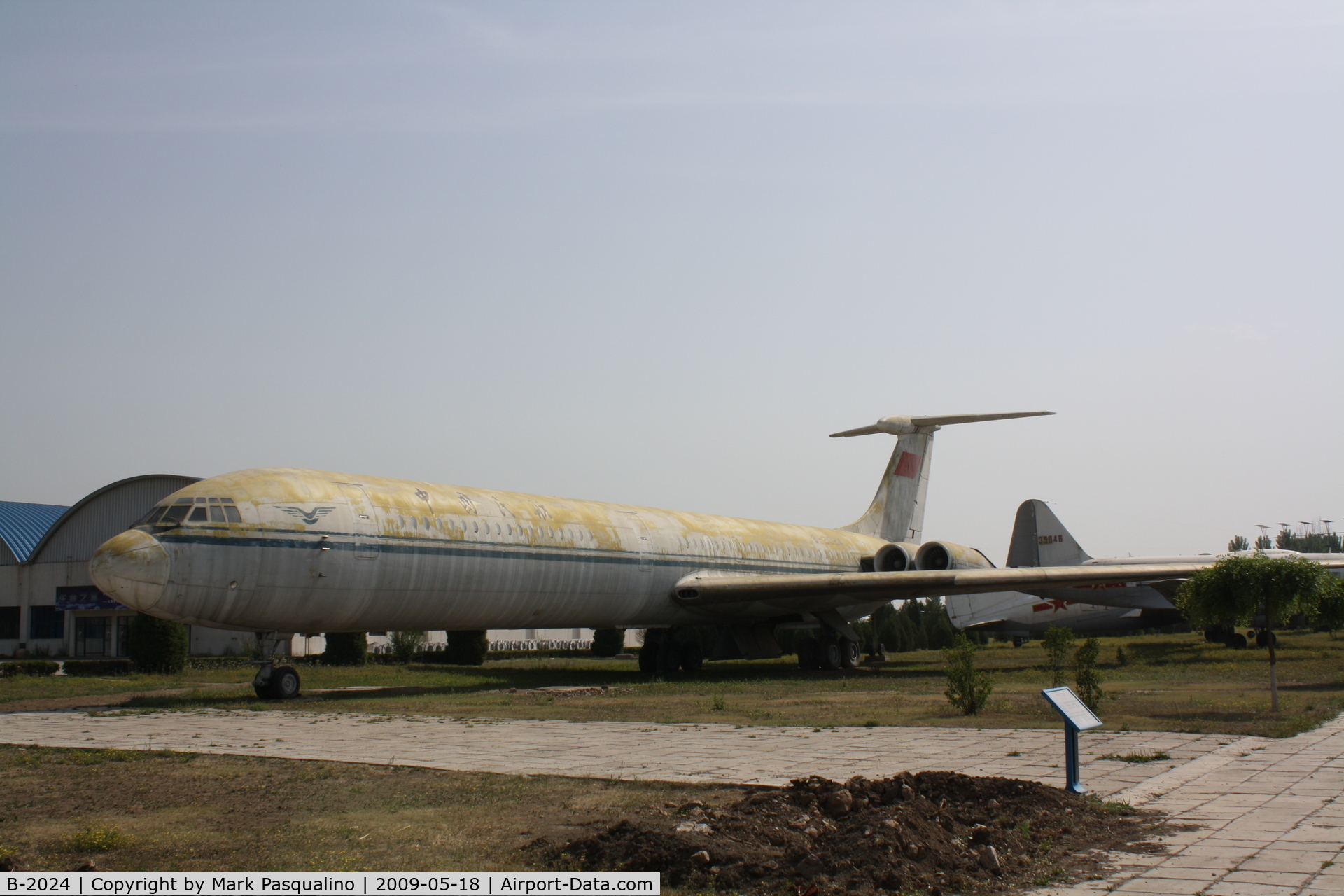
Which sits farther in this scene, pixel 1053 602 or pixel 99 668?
pixel 1053 602

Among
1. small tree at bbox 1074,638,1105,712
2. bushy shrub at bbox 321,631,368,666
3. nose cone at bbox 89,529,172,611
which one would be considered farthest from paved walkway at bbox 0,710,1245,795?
bushy shrub at bbox 321,631,368,666

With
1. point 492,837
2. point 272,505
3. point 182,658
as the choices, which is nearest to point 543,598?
point 272,505

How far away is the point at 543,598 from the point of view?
72.9 ft

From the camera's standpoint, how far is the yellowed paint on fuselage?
17047mm

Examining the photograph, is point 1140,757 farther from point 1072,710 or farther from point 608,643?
point 608,643

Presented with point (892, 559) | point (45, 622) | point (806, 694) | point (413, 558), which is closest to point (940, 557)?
point (892, 559)

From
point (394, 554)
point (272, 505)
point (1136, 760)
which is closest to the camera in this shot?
point (1136, 760)

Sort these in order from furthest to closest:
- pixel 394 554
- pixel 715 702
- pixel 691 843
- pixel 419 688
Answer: pixel 419 688
pixel 394 554
pixel 715 702
pixel 691 843

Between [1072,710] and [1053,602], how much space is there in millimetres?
37394

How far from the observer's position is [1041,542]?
150ft

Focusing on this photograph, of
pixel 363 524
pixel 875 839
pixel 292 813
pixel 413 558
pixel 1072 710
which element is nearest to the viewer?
pixel 875 839

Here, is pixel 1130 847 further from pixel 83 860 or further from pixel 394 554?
pixel 394 554

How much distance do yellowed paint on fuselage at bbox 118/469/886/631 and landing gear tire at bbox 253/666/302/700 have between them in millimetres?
784

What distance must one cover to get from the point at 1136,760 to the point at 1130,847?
3607mm
